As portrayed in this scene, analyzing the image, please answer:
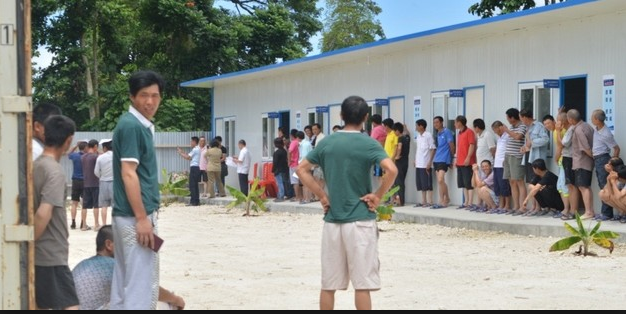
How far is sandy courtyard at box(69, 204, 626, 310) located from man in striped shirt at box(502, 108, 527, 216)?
56.6 inches

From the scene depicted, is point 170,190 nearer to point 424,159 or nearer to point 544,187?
point 424,159

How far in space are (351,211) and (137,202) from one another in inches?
61.2

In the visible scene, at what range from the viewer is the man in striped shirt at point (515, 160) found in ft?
58.7

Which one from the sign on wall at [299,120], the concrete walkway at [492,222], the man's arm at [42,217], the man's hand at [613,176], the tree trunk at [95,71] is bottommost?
the concrete walkway at [492,222]

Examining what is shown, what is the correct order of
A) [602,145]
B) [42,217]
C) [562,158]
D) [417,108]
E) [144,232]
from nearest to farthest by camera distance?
1. [42,217]
2. [144,232]
3. [602,145]
4. [562,158]
5. [417,108]

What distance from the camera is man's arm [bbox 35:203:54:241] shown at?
6473mm

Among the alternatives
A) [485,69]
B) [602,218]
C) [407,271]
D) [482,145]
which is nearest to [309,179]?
[407,271]

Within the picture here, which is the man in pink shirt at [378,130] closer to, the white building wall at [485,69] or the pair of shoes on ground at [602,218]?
the white building wall at [485,69]

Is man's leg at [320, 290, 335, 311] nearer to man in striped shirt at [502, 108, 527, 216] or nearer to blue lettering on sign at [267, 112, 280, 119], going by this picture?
man in striped shirt at [502, 108, 527, 216]

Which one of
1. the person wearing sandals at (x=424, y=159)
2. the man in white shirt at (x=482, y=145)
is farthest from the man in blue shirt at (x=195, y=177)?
the man in white shirt at (x=482, y=145)

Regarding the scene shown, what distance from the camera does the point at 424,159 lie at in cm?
2108

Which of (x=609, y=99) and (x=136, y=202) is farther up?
(x=609, y=99)

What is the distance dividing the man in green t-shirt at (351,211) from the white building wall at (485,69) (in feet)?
33.4

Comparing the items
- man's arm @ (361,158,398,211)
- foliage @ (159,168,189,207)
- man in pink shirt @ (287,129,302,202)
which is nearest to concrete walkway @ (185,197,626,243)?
man in pink shirt @ (287,129,302,202)
